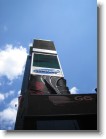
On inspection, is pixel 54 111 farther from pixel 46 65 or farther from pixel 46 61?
pixel 46 61

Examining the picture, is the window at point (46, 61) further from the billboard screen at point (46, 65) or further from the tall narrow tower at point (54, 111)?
the tall narrow tower at point (54, 111)

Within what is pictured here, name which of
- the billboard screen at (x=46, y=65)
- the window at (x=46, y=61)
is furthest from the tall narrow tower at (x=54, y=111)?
the window at (x=46, y=61)

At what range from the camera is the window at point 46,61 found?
5.38m

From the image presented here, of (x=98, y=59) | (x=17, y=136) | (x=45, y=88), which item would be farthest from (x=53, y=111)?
(x=45, y=88)

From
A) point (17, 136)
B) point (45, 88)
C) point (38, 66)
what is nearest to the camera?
point (17, 136)

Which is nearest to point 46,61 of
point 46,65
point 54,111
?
point 46,65

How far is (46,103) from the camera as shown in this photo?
335 centimetres

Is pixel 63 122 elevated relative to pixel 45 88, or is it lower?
lower

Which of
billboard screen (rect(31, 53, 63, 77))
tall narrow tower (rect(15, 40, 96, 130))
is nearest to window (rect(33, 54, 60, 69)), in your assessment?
billboard screen (rect(31, 53, 63, 77))

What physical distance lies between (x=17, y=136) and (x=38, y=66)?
284cm

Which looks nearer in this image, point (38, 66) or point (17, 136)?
point (17, 136)

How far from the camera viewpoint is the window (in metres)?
5.38

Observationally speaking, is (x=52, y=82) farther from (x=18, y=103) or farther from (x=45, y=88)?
(x=18, y=103)

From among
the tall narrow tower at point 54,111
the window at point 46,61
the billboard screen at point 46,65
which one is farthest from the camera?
the window at point 46,61
